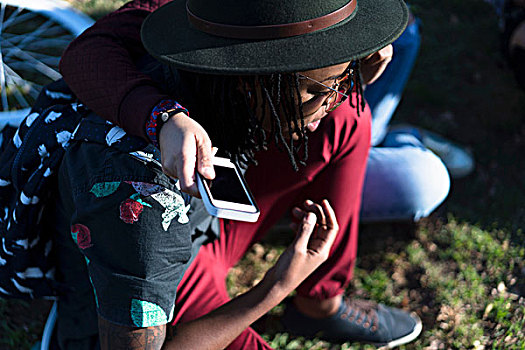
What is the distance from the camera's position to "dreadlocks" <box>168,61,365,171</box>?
58.9 inches

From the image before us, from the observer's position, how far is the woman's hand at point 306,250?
192cm

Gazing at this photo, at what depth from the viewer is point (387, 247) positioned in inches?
124

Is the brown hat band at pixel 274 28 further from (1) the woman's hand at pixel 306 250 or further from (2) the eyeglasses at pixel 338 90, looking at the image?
(1) the woman's hand at pixel 306 250

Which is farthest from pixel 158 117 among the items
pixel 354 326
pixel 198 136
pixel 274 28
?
pixel 354 326

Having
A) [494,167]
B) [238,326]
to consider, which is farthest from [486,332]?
[238,326]

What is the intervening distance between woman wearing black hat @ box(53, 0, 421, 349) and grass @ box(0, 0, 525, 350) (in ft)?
2.99

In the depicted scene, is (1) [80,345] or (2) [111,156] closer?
(2) [111,156]

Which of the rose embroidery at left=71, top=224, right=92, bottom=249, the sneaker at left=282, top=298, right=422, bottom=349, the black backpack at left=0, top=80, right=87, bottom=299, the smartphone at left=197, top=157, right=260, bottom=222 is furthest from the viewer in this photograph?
the sneaker at left=282, top=298, right=422, bottom=349

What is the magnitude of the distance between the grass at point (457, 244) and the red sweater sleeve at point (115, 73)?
57.7 inches

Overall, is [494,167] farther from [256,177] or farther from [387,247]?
[256,177]

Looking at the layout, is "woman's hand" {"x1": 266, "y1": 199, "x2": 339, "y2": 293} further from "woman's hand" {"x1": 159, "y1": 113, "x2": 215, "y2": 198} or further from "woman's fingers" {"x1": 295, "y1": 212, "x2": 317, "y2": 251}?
"woman's hand" {"x1": 159, "y1": 113, "x2": 215, "y2": 198}

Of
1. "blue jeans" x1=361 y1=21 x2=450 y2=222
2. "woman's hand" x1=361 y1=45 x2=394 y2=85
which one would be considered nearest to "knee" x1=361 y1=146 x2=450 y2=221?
"blue jeans" x1=361 y1=21 x2=450 y2=222

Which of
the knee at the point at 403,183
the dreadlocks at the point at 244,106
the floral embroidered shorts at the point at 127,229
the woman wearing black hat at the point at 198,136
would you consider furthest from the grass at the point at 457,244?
the dreadlocks at the point at 244,106

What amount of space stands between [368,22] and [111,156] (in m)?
0.81
